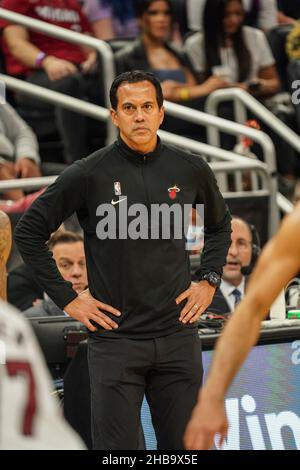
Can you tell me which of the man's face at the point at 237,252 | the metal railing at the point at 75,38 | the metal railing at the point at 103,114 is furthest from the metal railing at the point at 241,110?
the man's face at the point at 237,252

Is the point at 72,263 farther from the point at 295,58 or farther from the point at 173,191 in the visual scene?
the point at 295,58

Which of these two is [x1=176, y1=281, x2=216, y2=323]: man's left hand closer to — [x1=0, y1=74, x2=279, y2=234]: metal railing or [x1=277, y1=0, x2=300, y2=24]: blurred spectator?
[x1=0, y1=74, x2=279, y2=234]: metal railing

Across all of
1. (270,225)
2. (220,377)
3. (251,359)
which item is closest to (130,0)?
(270,225)

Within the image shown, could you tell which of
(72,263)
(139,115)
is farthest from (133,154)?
(72,263)

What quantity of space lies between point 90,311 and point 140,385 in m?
0.37

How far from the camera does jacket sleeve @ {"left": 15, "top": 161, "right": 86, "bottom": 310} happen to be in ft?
17.0

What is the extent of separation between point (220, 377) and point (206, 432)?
0.18 m

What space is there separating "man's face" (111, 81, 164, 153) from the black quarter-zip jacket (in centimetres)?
5

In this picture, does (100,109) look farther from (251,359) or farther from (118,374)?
(118,374)

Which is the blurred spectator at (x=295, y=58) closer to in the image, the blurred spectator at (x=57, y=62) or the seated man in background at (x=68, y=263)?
the blurred spectator at (x=57, y=62)

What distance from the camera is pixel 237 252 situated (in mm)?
7688

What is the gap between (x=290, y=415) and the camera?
600 cm

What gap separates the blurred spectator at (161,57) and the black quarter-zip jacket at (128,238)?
4.45 m

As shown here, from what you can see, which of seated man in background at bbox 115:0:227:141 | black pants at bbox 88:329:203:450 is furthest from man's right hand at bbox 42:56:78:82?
black pants at bbox 88:329:203:450
